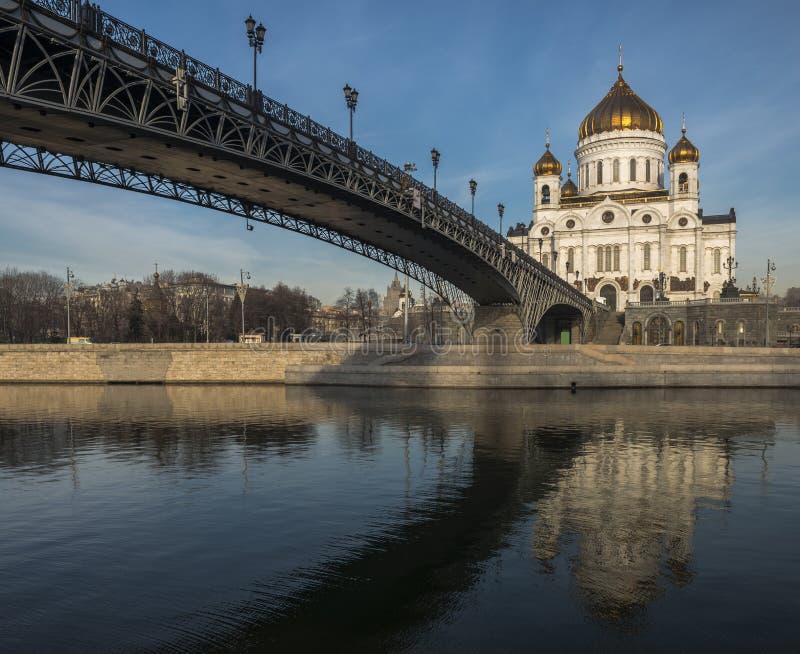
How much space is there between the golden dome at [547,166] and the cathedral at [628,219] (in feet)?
0.49

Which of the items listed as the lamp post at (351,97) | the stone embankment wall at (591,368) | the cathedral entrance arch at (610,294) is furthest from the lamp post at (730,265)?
the lamp post at (351,97)

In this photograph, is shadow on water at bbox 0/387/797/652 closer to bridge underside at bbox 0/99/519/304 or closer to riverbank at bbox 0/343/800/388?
riverbank at bbox 0/343/800/388

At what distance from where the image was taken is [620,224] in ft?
286

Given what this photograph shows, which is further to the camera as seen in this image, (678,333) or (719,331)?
(678,333)

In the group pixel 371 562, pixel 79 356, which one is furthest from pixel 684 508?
pixel 79 356

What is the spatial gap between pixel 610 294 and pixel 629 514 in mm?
78794

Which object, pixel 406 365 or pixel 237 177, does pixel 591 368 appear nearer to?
pixel 406 365

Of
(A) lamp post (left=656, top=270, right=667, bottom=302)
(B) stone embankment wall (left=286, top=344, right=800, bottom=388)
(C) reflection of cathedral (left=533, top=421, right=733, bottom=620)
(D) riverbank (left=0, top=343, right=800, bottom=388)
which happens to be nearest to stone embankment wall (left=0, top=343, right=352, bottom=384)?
(D) riverbank (left=0, top=343, right=800, bottom=388)

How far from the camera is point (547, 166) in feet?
314

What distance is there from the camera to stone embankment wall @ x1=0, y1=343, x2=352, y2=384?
47500 millimetres

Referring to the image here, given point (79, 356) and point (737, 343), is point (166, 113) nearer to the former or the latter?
point (79, 356)

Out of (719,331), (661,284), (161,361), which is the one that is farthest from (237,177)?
(661,284)

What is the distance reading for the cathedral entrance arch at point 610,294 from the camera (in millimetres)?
86312

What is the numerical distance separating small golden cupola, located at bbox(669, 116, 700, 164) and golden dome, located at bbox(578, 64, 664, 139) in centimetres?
414
